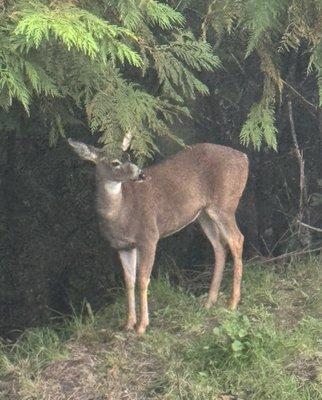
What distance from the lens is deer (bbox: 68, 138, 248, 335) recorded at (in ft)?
26.9

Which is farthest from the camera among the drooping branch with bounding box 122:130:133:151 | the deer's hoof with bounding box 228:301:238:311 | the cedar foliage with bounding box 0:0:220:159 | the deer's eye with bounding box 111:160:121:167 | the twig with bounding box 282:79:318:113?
the twig with bounding box 282:79:318:113

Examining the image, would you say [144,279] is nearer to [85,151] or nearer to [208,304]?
[208,304]

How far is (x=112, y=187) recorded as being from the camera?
26.8 ft

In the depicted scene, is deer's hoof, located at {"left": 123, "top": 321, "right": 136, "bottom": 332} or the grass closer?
the grass

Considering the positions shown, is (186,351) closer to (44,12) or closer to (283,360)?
(283,360)

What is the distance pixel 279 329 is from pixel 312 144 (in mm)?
3721

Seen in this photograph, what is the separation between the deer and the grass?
13.1 inches

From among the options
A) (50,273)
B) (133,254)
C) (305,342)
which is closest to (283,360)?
(305,342)

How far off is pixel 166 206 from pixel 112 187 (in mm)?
641

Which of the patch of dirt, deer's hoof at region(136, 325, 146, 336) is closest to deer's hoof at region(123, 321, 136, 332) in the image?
deer's hoof at region(136, 325, 146, 336)

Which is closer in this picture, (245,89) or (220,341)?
(220,341)

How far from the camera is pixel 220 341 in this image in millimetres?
6961

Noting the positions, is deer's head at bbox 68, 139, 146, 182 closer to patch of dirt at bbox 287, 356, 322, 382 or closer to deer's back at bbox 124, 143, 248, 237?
deer's back at bbox 124, 143, 248, 237

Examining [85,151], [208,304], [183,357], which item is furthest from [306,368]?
[85,151]
